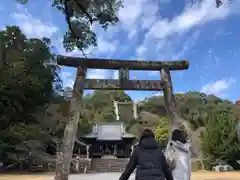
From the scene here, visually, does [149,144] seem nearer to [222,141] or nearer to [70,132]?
[70,132]

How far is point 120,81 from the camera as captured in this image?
1072 centimetres

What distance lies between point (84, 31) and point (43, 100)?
55.0ft

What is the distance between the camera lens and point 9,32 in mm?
24297

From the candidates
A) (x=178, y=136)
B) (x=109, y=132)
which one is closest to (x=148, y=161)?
(x=178, y=136)

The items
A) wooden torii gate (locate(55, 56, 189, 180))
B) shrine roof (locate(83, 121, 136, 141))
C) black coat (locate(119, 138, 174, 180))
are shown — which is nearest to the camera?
black coat (locate(119, 138, 174, 180))

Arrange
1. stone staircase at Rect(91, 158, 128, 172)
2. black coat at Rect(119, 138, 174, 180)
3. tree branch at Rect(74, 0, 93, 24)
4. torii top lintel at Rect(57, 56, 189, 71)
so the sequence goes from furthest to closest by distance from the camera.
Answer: stone staircase at Rect(91, 158, 128, 172) < torii top lintel at Rect(57, 56, 189, 71) < tree branch at Rect(74, 0, 93, 24) < black coat at Rect(119, 138, 174, 180)

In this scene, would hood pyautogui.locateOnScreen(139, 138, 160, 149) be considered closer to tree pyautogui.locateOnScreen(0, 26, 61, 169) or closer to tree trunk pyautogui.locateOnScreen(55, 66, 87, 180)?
tree trunk pyautogui.locateOnScreen(55, 66, 87, 180)

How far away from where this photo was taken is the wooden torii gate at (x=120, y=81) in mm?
9695

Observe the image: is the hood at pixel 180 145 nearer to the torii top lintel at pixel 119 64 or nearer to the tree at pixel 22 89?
the torii top lintel at pixel 119 64

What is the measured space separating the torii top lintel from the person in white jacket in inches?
232

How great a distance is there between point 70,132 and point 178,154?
16.4 ft

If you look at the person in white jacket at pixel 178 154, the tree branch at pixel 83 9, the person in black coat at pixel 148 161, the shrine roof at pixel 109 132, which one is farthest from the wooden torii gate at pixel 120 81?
the shrine roof at pixel 109 132

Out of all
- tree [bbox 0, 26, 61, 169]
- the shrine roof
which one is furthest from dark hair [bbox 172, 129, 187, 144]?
the shrine roof

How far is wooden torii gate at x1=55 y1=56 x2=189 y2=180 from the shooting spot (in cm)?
970
